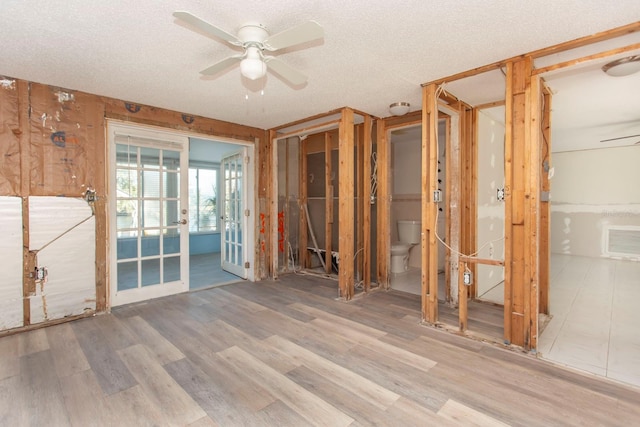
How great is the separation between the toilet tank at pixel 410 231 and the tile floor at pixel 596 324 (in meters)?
1.98

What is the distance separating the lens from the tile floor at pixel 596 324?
220 centimetres

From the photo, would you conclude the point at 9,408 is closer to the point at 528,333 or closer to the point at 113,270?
the point at 113,270

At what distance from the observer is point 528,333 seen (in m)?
2.39

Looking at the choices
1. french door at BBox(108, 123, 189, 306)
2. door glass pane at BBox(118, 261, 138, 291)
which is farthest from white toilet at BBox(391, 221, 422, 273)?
door glass pane at BBox(118, 261, 138, 291)

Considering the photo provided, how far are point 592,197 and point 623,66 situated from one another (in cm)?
500

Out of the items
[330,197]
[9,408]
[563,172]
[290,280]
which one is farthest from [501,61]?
[563,172]

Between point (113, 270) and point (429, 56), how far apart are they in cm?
384

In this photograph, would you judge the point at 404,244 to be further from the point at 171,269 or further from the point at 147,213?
the point at 147,213

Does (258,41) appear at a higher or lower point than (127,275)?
higher

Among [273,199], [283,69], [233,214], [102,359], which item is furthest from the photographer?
[233,214]

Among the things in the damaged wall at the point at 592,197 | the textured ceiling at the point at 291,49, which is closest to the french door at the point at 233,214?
the textured ceiling at the point at 291,49

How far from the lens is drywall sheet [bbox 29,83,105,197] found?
2916 millimetres

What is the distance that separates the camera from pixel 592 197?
20.6ft

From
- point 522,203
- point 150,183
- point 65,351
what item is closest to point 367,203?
point 522,203
